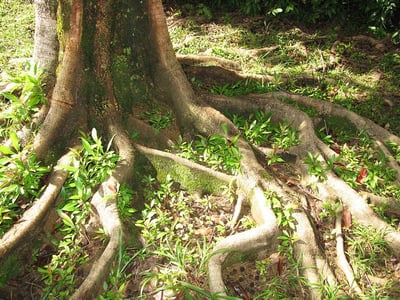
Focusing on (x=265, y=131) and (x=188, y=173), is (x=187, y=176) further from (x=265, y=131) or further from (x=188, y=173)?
(x=265, y=131)

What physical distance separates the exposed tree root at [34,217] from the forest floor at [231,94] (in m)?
0.16

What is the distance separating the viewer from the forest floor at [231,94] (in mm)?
2943

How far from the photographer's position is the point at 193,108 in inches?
154

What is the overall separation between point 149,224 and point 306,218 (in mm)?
1260

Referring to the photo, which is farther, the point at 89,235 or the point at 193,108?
the point at 193,108

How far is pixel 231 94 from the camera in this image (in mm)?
4848

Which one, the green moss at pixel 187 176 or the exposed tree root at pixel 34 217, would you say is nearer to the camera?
the exposed tree root at pixel 34 217

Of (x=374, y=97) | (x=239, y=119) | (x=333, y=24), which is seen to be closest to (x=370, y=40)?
(x=333, y=24)

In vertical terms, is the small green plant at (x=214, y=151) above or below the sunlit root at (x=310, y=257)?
above

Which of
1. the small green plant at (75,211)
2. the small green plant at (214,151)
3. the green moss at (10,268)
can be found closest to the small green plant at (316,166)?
the small green plant at (214,151)

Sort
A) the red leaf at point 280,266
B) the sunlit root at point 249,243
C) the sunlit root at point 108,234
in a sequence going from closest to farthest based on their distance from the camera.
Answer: the sunlit root at point 108,234, the sunlit root at point 249,243, the red leaf at point 280,266

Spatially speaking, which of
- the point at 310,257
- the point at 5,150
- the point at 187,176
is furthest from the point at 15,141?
the point at 310,257

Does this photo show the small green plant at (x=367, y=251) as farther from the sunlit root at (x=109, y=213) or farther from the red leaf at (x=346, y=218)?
the sunlit root at (x=109, y=213)

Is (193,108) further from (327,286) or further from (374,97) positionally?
(374,97)
